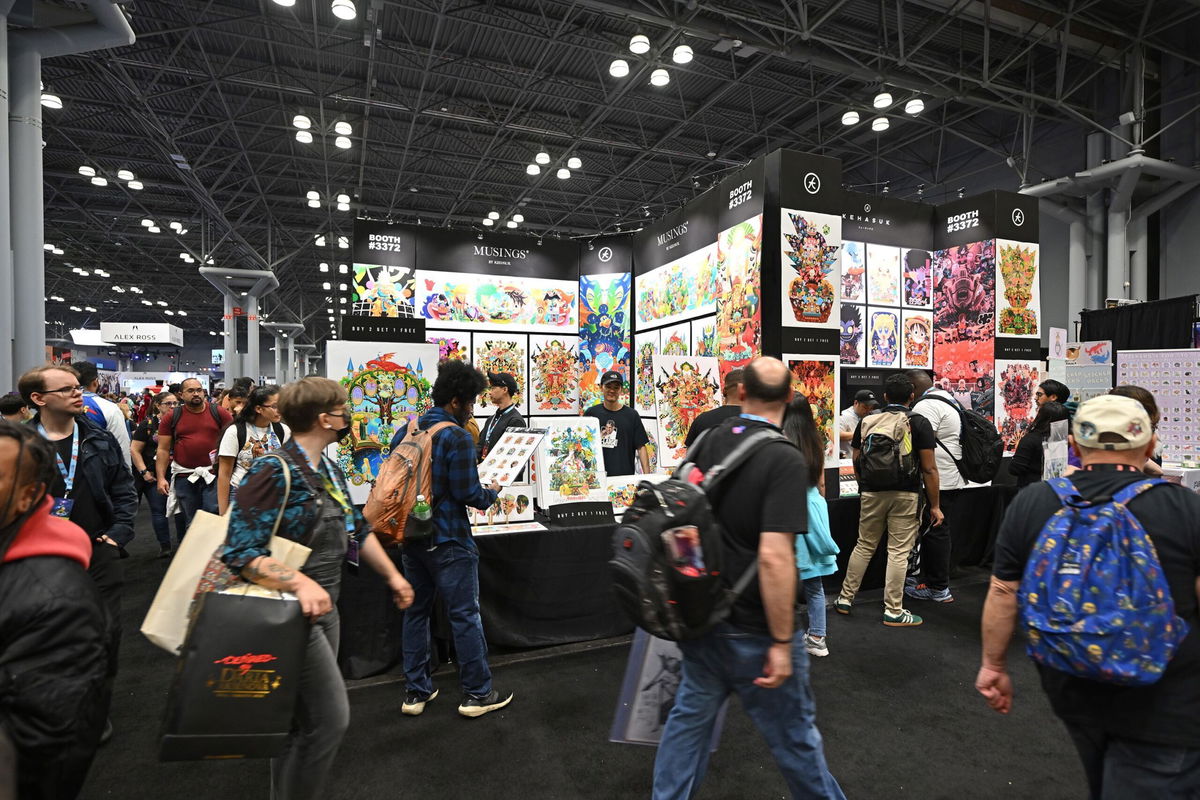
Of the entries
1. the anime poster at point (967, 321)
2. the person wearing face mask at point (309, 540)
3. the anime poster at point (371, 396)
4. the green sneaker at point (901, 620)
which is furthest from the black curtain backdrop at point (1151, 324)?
the person wearing face mask at point (309, 540)

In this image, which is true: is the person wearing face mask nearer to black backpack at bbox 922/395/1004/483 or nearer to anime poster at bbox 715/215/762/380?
anime poster at bbox 715/215/762/380

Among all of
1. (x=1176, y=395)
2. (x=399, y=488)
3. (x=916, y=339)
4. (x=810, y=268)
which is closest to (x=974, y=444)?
(x=1176, y=395)

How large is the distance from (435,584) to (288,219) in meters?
16.7

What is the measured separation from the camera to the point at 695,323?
544 centimetres

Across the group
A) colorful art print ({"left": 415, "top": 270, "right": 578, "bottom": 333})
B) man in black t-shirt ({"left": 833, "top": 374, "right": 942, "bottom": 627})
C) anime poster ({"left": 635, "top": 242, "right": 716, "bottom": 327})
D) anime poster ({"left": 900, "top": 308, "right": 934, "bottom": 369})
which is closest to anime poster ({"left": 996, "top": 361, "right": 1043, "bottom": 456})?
anime poster ({"left": 900, "top": 308, "right": 934, "bottom": 369})

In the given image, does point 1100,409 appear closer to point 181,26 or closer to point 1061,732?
point 1061,732

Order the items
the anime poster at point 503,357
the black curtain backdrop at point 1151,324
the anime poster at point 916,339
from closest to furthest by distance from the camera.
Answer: the anime poster at point 916,339
the anime poster at point 503,357
the black curtain backdrop at point 1151,324

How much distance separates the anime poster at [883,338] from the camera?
5648 millimetres

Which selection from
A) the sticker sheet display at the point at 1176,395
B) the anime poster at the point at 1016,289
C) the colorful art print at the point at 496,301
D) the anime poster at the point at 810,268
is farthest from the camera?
the colorful art print at the point at 496,301

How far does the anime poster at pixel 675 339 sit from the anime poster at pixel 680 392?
1177mm

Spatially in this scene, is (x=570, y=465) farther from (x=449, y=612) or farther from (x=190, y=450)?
(x=190, y=450)

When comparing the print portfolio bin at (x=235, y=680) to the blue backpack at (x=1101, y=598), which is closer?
the blue backpack at (x=1101, y=598)

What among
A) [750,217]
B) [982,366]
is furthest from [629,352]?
[982,366]

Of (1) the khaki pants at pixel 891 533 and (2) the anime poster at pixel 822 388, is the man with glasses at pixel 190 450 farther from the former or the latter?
(1) the khaki pants at pixel 891 533
